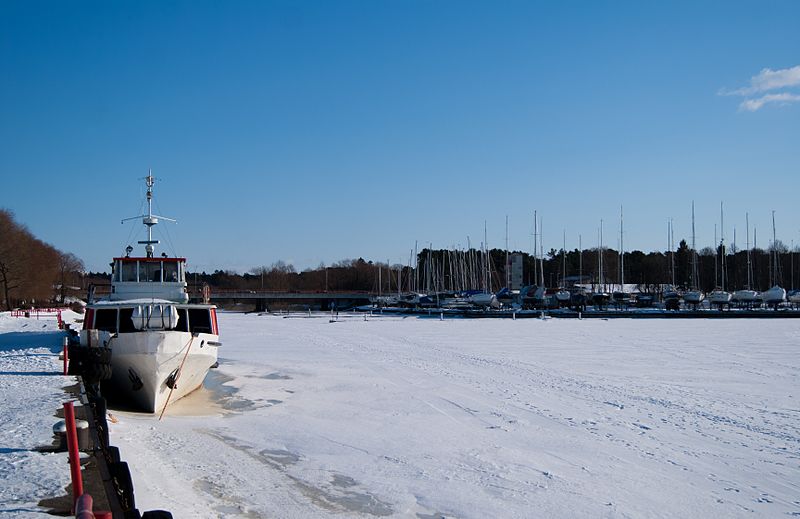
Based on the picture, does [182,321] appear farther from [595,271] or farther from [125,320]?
[595,271]

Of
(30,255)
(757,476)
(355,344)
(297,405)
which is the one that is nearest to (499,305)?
(355,344)

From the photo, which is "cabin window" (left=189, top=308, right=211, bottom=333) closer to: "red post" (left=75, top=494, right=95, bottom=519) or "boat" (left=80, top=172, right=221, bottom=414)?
"boat" (left=80, top=172, right=221, bottom=414)

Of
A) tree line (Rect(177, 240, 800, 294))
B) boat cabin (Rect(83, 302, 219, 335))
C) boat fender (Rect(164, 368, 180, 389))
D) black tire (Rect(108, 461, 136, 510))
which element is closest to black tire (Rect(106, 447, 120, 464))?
black tire (Rect(108, 461, 136, 510))

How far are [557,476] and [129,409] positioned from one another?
10802 millimetres

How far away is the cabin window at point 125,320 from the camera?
18.9 m

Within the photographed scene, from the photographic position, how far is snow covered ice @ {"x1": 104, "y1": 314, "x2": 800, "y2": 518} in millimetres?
9664

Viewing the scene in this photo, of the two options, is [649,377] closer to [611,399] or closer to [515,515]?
[611,399]

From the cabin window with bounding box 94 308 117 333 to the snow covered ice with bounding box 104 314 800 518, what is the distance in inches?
122

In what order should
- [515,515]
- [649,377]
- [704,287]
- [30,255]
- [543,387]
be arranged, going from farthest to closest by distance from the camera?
[704,287] → [30,255] → [649,377] → [543,387] → [515,515]

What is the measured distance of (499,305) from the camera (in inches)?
3305

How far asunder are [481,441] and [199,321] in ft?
35.6

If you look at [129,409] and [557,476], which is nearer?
[557,476]

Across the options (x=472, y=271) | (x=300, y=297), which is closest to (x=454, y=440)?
(x=472, y=271)

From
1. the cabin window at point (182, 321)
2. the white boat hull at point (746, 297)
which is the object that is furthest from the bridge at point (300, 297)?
the cabin window at point (182, 321)
